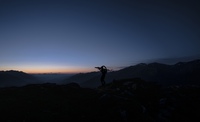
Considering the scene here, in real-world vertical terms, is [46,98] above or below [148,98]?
above

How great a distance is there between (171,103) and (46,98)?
1928cm

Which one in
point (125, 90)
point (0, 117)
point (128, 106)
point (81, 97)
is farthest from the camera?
point (125, 90)

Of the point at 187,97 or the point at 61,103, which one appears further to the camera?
the point at 187,97

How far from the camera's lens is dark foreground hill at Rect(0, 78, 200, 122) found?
19.7 meters

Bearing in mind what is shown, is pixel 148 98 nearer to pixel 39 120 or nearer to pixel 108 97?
pixel 108 97

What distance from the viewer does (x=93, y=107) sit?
23.2 meters

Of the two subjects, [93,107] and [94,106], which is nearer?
A: [93,107]

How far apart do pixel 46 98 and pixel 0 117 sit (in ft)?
24.8

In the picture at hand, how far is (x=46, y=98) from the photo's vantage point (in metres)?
25.2

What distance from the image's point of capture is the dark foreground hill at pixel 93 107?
19719 mm

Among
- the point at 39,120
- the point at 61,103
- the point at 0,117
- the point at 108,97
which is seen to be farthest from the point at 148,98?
the point at 0,117

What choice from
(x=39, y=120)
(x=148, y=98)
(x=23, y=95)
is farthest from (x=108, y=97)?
(x=23, y=95)

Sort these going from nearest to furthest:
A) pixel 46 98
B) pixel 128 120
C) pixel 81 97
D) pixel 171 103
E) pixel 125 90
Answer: pixel 128 120 < pixel 46 98 < pixel 81 97 < pixel 171 103 < pixel 125 90

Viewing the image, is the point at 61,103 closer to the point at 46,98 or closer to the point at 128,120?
the point at 46,98
